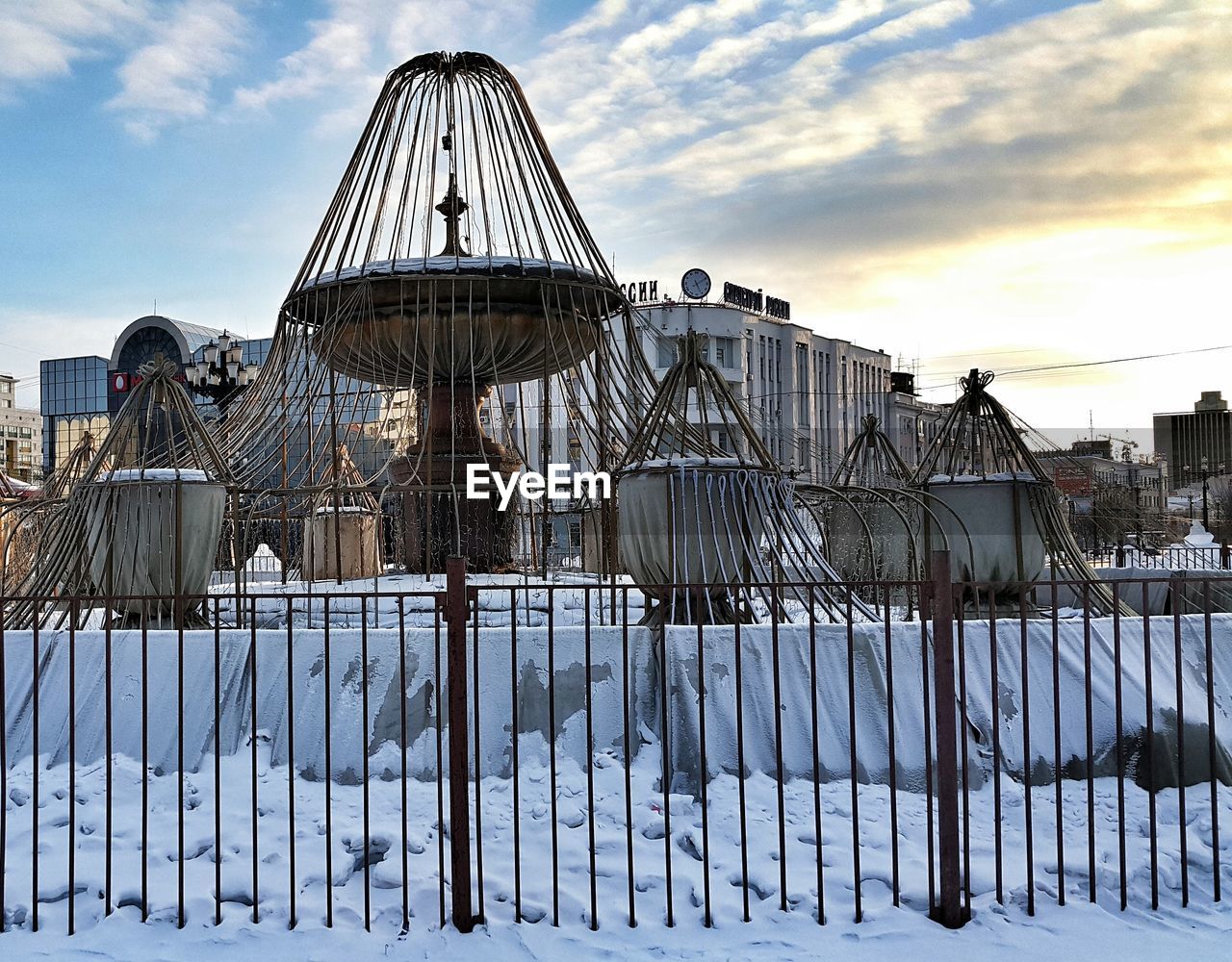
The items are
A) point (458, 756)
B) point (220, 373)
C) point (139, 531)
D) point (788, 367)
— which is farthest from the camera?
point (788, 367)

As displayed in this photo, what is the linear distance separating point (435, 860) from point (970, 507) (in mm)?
6958

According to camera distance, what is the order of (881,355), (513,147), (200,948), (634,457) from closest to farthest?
(200,948) → (634,457) → (513,147) → (881,355)

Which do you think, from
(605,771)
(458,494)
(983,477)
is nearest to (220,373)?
(458,494)

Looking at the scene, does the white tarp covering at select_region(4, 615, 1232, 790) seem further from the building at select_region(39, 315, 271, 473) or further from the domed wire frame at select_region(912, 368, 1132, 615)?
the building at select_region(39, 315, 271, 473)

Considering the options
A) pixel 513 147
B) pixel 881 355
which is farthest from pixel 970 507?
pixel 881 355

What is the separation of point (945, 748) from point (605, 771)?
7.39 ft

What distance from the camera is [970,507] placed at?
10.2 meters

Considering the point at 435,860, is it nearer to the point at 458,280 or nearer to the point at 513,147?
the point at 458,280

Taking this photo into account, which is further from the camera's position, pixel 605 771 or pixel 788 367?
pixel 788 367

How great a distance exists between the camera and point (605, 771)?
5938 millimetres

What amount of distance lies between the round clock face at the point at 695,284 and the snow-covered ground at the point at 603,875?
25833 mm

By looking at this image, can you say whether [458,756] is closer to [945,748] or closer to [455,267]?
[945,748]

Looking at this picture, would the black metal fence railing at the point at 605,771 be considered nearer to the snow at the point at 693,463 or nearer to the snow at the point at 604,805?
the snow at the point at 604,805

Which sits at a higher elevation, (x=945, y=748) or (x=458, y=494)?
(x=458, y=494)
